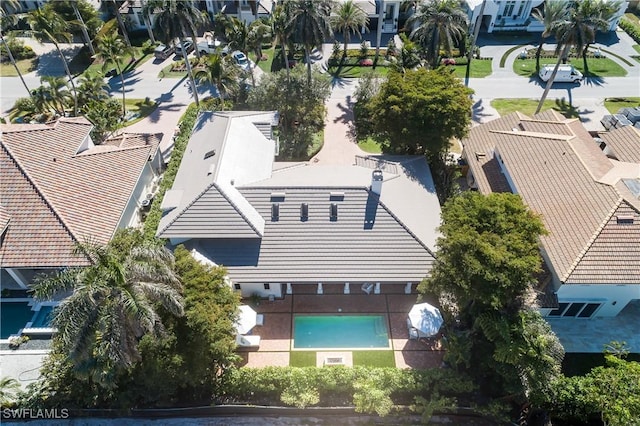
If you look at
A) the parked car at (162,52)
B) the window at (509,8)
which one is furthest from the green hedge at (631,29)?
the parked car at (162,52)

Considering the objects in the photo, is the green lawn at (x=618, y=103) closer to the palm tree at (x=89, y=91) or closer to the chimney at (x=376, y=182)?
the chimney at (x=376, y=182)

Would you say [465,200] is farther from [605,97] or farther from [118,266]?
[605,97]

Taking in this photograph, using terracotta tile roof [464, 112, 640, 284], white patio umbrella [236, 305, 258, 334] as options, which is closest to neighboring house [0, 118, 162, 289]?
white patio umbrella [236, 305, 258, 334]

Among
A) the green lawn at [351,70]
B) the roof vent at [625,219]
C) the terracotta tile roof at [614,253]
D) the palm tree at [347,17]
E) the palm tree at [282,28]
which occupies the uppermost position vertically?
the palm tree at [282,28]

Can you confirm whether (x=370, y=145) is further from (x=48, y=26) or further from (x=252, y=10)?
(x=48, y=26)

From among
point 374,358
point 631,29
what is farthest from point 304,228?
point 631,29

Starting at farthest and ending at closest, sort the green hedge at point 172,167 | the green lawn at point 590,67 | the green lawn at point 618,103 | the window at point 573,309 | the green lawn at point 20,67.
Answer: the green lawn at point 20,67 → the green lawn at point 590,67 → the green lawn at point 618,103 → the green hedge at point 172,167 → the window at point 573,309
